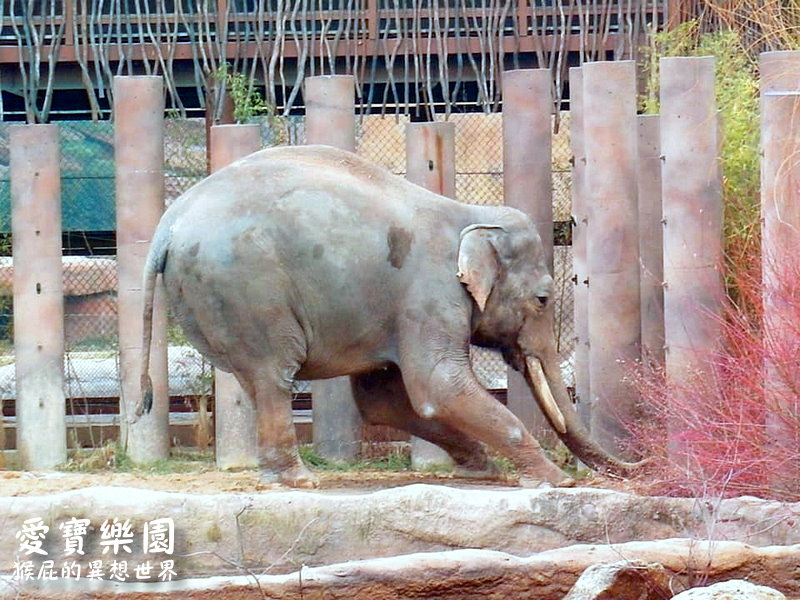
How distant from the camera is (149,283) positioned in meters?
7.86

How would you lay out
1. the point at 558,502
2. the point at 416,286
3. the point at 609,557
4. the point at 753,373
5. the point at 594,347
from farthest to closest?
the point at 594,347
the point at 416,286
the point at 753,373
the point at 558,502
the point at 609,557

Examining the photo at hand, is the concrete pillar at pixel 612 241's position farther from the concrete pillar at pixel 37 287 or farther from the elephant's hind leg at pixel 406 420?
the concrete pillar at pixel 37 287

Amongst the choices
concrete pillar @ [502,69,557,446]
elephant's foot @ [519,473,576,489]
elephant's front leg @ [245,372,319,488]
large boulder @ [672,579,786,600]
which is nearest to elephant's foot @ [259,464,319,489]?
elephant's front leg @ [245,372,319,488]

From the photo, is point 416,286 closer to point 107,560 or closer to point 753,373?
point 753,373

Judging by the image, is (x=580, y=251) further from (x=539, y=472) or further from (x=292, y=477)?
(x=292, y=477)

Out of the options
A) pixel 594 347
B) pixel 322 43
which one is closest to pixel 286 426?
pixel 594 347

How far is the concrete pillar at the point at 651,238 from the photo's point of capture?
8.62 m

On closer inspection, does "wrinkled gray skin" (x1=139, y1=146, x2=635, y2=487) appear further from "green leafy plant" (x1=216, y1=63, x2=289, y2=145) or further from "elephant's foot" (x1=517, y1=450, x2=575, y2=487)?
"green leafy plant" (x1=216, y1=63, x2=289, y2=145)

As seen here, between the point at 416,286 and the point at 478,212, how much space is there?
21.1 inches

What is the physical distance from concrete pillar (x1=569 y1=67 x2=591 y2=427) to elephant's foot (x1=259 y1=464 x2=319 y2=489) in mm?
1689

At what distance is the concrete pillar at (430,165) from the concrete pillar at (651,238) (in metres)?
1.02

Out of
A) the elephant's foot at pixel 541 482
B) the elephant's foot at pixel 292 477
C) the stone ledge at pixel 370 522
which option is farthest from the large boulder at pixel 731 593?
the elephant's foot at pixel 292 477

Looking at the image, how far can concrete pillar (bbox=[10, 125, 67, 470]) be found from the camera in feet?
29.2

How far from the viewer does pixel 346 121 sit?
8.97 m
